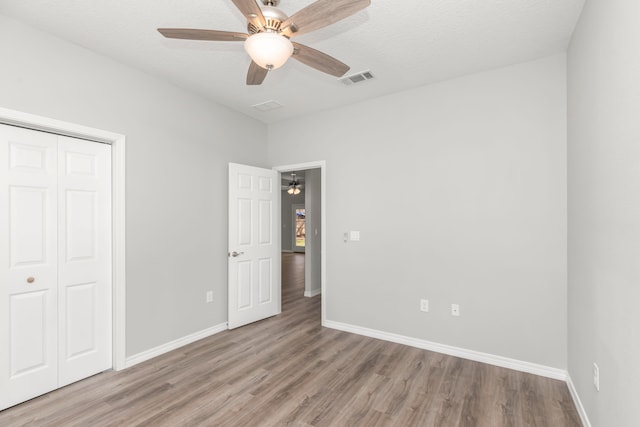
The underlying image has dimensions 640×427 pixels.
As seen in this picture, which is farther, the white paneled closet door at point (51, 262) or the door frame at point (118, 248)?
the door frame at point (118, 248)

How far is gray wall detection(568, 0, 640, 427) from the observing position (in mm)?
1382

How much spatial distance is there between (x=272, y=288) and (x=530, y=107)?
3700 millimetres

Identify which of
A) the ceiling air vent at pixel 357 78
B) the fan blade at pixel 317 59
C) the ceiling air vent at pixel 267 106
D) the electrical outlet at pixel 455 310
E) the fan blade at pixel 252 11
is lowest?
the electrical outlet at pixel 455 310

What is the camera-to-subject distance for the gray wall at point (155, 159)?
2441mm

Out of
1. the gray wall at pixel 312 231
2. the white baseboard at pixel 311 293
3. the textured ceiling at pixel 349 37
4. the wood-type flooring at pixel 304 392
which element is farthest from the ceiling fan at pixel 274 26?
the white baseboard at pixel 311 293

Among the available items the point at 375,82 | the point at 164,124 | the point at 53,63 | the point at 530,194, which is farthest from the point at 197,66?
the point at 530,194

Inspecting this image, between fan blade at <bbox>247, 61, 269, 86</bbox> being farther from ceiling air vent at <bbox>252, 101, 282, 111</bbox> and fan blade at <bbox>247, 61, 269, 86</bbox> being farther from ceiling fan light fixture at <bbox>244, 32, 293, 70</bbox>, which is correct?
ceiling air vent at <bbox>252, 101, 282, 111</bbox>

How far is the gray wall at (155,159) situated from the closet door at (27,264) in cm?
35

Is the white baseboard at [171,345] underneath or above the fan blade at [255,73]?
underneath

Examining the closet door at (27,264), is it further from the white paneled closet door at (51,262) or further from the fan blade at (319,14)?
the fan blade at (319,14)

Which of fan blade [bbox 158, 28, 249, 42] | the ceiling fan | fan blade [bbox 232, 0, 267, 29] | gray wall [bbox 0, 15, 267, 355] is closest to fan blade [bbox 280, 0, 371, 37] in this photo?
the ceiling fan

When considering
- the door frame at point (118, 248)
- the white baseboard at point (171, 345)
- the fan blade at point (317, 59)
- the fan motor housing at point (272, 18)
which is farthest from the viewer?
the white baseboard at point (171, 345)

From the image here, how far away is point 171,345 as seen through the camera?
3.32 m

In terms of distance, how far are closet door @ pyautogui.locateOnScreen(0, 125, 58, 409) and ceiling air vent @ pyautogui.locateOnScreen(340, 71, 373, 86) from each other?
8.77 ft
